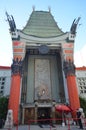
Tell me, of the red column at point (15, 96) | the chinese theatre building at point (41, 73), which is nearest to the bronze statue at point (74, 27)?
the chinese theatre building at point (41, 73)

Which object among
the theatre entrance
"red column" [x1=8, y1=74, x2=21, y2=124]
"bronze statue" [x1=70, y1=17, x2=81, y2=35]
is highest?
"bronze statue" [x1=70, y1=17, x2=81, y2=35]

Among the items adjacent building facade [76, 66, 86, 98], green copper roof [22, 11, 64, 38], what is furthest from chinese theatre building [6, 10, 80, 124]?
adjacent building facade [76, 66, 86, 98]

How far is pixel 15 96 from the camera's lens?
1702 cm

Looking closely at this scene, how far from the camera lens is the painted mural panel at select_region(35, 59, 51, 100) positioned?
63.5ft

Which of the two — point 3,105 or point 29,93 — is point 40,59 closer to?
point 29,93

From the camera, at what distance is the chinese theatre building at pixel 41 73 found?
56.4ft

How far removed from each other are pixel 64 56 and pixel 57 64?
2400 millimetres

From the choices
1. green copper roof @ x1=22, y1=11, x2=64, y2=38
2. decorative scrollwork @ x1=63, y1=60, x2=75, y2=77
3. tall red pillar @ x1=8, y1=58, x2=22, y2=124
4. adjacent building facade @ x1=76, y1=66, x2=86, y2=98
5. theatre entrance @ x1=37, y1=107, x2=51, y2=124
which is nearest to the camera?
tall red pillar @ x1=8, y1=58, x2=22, y2=124

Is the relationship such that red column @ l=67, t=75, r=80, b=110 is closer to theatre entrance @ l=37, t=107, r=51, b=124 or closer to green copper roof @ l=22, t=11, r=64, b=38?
theatre entrance @ l=37, t=107, r=51, b=124

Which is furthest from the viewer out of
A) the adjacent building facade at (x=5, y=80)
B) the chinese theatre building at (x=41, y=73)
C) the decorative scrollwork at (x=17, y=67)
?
the adjacent building facade at (x=5, y=80)

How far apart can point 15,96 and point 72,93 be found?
19.9ft

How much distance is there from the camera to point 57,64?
72.0 ft

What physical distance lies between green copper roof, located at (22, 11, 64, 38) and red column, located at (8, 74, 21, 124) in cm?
635

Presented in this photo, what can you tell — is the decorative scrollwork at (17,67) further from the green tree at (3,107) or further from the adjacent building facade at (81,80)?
the adjacent building facade at (81,80)
